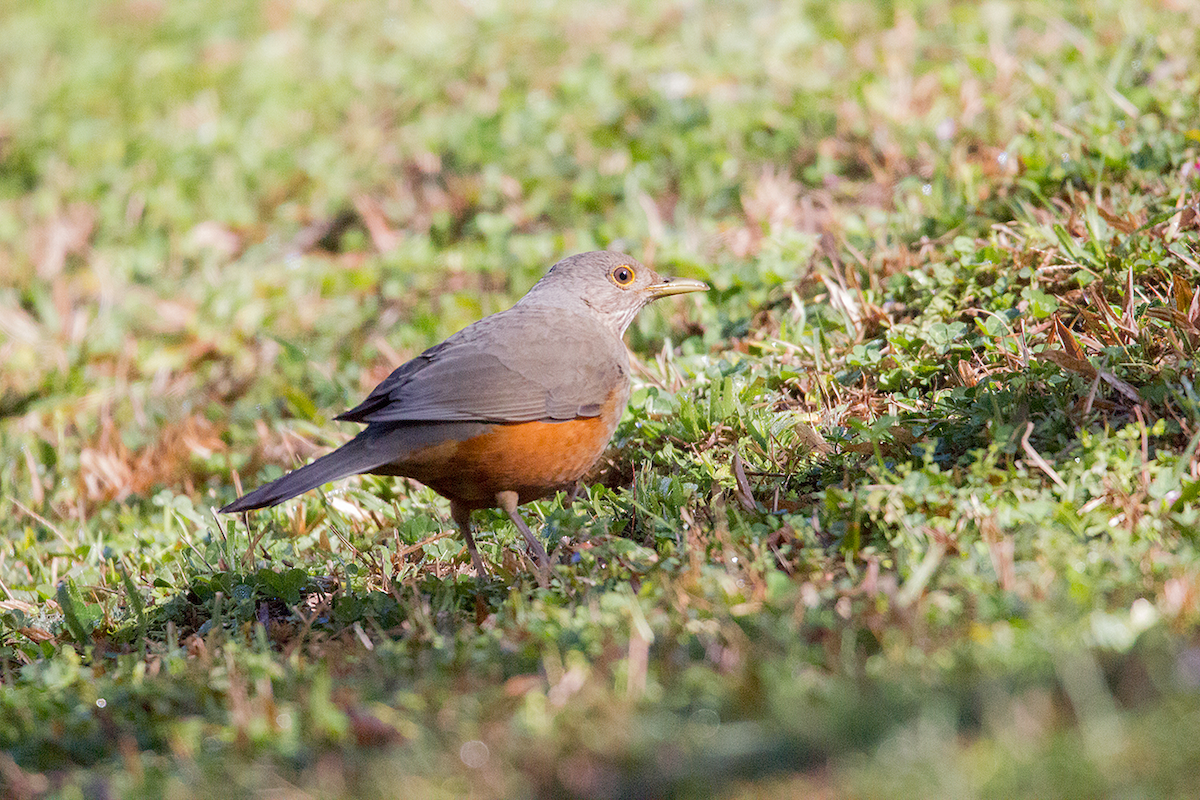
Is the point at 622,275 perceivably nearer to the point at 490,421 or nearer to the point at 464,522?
the point at 490,421

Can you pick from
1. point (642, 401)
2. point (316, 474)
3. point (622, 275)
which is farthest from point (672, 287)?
point (316, 474)

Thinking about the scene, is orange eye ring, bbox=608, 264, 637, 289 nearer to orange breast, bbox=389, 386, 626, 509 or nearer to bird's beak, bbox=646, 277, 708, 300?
bird's beak, bbox=646, 277, 708, 300

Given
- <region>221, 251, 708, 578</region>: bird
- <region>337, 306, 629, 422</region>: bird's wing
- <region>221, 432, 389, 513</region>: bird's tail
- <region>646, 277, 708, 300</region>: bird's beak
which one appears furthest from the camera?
<region>646, 277, 708, 300</region>: bird's beak

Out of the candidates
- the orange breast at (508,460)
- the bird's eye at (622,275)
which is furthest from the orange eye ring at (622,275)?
the orange breast at (508,460)

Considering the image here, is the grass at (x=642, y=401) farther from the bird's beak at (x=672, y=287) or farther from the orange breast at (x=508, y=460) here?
the bird's beak at (x=672, y=287)

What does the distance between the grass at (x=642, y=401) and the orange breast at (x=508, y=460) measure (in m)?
0.20

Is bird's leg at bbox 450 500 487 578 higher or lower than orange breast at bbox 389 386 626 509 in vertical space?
lower

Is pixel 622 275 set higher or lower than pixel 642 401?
higher

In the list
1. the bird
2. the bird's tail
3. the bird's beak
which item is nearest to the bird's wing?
the bird

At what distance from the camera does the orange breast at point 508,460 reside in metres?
4.68

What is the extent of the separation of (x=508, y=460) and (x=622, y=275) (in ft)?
5.01

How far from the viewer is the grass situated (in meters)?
2.84

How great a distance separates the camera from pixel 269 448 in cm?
636

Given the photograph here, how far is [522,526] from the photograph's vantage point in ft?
15.3
